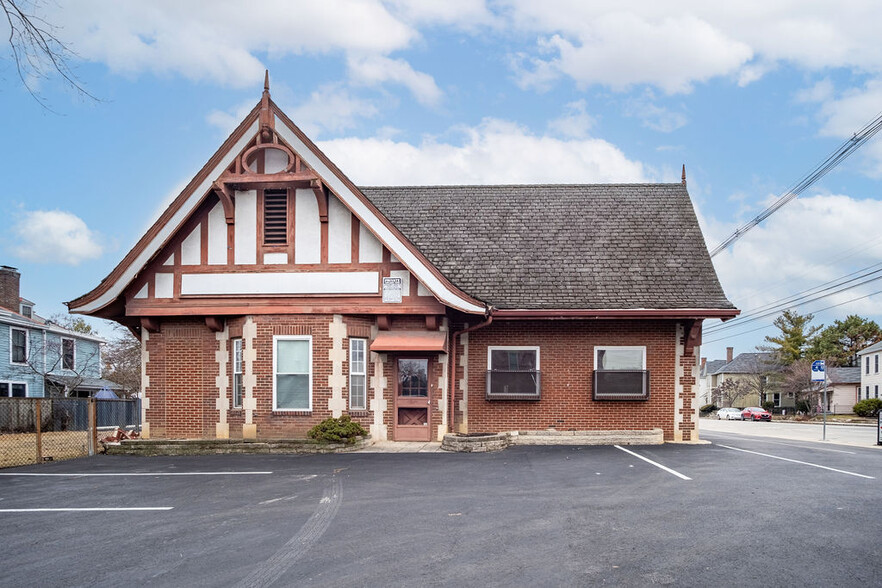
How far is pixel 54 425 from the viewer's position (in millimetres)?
29234

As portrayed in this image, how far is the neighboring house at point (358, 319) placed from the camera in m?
16.1

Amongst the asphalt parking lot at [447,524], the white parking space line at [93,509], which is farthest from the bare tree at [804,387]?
the white parking space line at [93,509]

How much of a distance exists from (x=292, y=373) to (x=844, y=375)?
69098 mm

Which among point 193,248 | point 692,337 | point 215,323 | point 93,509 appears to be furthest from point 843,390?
point 93,509

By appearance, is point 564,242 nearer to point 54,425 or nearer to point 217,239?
point 217,239

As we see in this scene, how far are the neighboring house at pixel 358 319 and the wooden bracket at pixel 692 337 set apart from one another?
31mm

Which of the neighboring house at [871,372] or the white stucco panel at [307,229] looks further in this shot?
the neighboring house at [871,372]

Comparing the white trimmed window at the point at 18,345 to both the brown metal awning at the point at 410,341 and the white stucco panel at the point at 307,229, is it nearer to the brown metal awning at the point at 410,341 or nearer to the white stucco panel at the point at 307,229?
the white stucco panel at the point at 307,229

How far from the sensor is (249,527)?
790 centimetres

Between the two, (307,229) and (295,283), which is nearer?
(295,283)

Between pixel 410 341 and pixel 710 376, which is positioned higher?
pixel 410 341

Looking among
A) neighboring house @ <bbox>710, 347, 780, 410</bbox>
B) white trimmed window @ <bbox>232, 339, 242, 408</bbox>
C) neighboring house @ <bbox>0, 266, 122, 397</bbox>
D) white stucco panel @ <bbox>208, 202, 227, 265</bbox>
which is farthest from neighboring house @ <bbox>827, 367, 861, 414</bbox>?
white stucco panel @ <bbox>208, 202, 227, 265</bbox>

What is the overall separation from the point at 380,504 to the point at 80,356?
38.8m

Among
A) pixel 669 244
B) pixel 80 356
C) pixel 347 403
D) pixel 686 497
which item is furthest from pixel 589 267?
pixel 80 356
